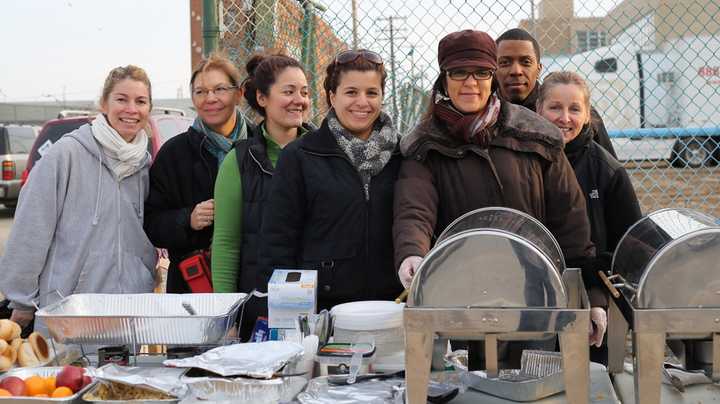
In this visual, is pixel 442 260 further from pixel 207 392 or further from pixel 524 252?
pixel 207 392

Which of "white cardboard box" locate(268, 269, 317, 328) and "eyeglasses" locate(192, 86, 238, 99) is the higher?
"eyeglasses" locate(192, 86, 238, 99)

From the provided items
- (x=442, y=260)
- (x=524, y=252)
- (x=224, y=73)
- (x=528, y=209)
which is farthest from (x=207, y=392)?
(x=224, y=73)

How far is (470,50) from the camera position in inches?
98.0

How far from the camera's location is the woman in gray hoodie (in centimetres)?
295

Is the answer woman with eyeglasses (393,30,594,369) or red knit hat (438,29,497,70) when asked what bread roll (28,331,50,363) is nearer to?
woman with eyeglasses (393,30,594,369)

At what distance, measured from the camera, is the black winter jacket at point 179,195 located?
10.6ft

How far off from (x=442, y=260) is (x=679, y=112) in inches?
576

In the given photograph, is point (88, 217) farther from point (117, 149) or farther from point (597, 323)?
point (597, 323)

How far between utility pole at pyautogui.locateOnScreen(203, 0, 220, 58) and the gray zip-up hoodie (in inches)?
46.4

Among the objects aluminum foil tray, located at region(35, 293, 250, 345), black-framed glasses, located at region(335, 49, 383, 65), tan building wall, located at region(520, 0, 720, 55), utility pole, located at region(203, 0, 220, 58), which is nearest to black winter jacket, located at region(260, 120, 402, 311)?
black-framed glasses, located at region(335, 49, 383, 65)

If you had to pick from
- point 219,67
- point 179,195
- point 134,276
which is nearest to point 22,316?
point 134,276

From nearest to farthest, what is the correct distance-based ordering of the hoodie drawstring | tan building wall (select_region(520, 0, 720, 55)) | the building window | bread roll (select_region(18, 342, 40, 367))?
bread roll (select_region(18, 342, 40, 367))
the hoodie drawstring
tan building wall (select_region(520, 0, 720, 55))
the building window

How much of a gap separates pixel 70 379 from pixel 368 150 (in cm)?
134

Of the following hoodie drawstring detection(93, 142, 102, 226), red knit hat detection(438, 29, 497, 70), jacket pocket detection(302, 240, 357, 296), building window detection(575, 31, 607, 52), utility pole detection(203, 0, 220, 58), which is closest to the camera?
red knit hat detection(438, 29, 497, 70)
